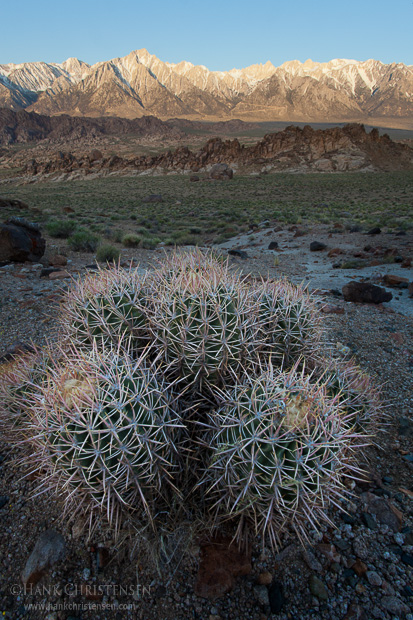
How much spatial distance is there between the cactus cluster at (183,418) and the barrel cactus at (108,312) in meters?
0.01

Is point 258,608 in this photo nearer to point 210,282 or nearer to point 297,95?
point 210,282

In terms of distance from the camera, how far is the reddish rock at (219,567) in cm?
203

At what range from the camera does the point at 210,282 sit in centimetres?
227

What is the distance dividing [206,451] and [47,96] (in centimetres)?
23979

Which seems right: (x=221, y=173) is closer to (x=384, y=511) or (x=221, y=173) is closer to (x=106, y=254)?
(x=106, y=254)

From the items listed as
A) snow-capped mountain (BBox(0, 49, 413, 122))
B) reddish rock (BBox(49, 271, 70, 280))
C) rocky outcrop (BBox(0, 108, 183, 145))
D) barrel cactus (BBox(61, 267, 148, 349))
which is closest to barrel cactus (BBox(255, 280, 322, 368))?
barrel cactus (BBox(61, 267, 148, 349))

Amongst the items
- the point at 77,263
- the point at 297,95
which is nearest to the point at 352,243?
the point at 77,263

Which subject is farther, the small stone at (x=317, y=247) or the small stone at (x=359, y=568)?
the small stone at (x=317, y=247)

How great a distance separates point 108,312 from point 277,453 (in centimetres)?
148

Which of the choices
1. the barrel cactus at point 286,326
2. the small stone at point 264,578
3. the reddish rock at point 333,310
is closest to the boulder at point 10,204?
the reddish rock at point 333,310

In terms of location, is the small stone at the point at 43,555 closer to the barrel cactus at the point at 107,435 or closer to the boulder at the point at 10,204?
the barrel cactus at the point at 107,435

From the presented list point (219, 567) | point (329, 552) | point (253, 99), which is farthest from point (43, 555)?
point (253, 99)

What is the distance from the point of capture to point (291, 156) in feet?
189

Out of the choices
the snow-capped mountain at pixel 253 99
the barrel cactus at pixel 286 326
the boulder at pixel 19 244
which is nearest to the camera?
the barrel cactus at pixel 286 326
